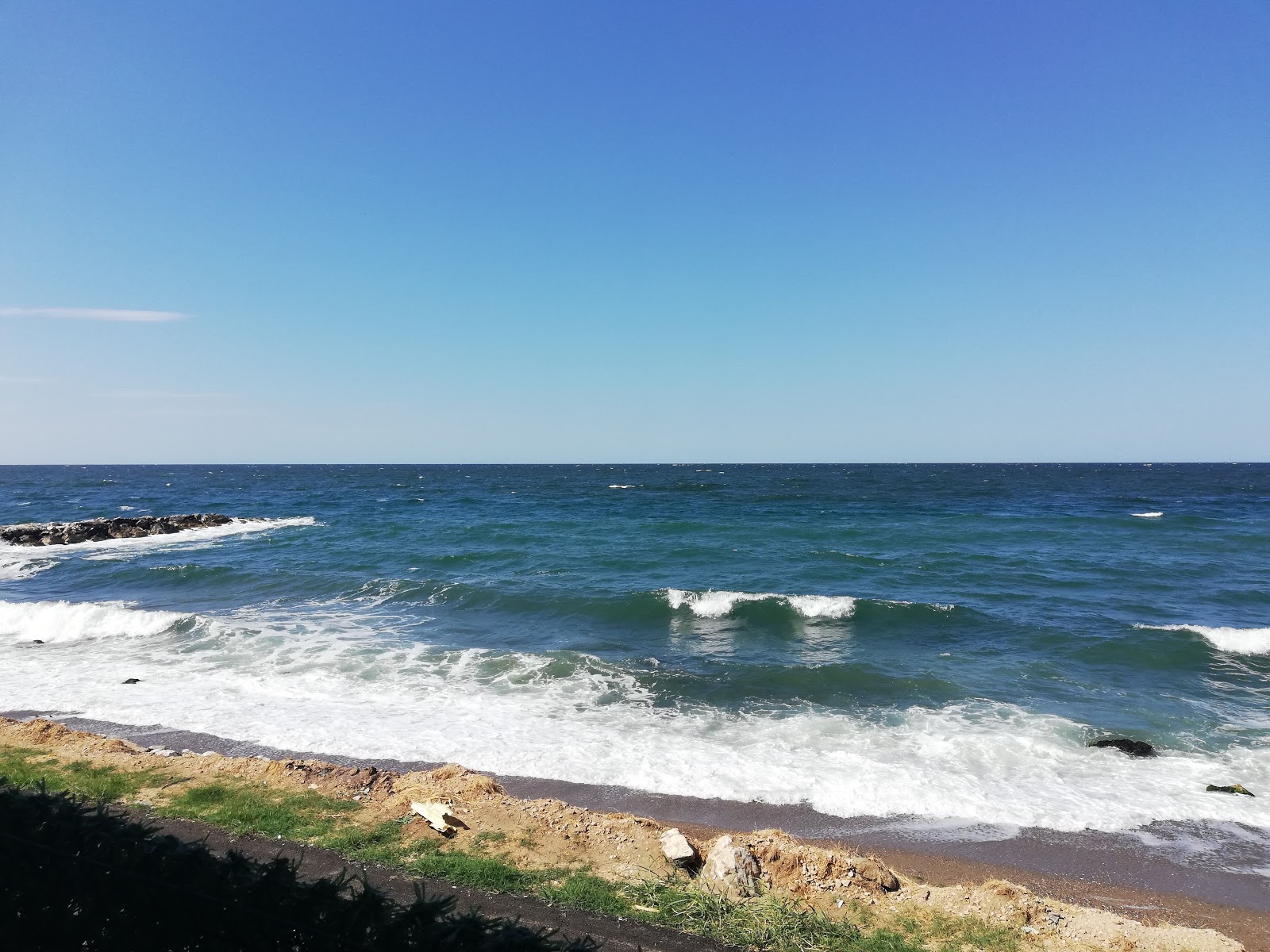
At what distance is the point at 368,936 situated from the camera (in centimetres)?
358

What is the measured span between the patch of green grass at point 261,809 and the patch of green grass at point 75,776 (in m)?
0.81

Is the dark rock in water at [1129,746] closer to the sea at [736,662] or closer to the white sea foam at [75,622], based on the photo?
the sea at [736,662]

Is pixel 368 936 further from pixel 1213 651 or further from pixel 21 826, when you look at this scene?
pixel 1213 651

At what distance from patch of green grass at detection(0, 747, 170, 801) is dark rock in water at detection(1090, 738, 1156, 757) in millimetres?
15308

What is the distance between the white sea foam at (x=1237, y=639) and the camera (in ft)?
59.3

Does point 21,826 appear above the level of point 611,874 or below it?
above

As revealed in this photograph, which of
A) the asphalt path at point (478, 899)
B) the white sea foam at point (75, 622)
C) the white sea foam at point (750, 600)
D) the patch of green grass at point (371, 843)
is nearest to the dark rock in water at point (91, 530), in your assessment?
the white sea foam at point (75, 622)

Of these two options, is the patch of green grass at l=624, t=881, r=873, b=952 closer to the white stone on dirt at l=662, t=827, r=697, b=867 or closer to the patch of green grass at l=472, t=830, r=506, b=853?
the white stone on dirt at l=662, t=827, r=697, b=867

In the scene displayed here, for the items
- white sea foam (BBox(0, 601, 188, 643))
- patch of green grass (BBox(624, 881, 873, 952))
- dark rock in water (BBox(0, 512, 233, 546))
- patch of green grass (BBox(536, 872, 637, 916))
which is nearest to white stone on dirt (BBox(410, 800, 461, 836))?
patch of green grass (BBox(536, 872, 637, 916))

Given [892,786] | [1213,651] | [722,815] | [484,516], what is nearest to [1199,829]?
[892,786]

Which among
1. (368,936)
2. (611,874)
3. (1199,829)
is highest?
(368,936)

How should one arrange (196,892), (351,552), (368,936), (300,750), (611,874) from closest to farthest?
(368,936)
(196,892)
(611,874)
(300,750)
(351,552)

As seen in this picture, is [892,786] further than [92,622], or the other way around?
[92,622]

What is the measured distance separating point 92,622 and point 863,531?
119 feet
